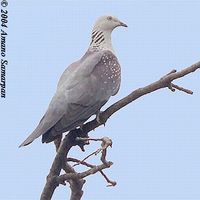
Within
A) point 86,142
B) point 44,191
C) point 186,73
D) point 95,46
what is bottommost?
point 44,191

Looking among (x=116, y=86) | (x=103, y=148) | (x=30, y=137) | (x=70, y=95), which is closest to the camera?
(x=103, y=148)

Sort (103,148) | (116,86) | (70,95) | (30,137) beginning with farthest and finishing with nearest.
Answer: (116,86) → (70,95) → (30,137) → (103,148)

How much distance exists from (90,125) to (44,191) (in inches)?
25.5

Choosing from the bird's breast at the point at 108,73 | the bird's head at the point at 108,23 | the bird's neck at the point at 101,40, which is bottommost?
the bird's breast at the point at 108,73

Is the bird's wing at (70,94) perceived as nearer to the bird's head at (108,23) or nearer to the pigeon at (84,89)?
the pigeon at (84,89)

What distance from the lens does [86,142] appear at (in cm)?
527

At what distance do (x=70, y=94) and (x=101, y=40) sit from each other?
96cm

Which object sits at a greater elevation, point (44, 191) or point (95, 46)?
point (95, 46)

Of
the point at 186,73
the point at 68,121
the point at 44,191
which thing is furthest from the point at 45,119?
the point at 186,73

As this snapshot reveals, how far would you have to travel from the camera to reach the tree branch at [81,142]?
15.9 ft

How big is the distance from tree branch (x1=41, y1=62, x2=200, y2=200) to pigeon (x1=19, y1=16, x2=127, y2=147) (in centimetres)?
9

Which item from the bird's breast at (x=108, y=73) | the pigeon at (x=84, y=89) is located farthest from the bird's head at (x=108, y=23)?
the bird's breast at (x=108, y=73)

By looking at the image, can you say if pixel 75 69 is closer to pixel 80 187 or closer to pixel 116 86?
pixel 116 86

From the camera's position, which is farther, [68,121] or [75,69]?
[75,69]
